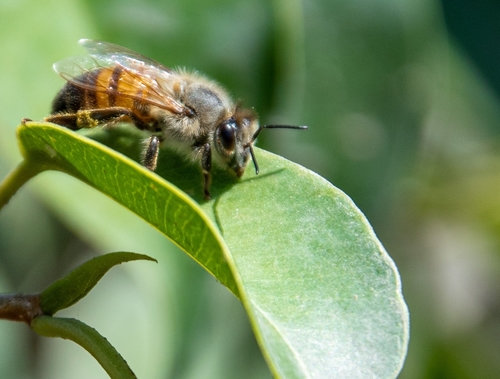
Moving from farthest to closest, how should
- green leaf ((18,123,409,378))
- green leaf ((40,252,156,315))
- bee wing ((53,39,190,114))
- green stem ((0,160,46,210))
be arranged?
bee wing ((53,39,190,114)) < green stem ((0,160,46,210)) < green leaf ((40,252,156,315)) < green leaf ((18,123,409,378))

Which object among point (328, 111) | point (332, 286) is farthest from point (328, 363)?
point (328, 111)

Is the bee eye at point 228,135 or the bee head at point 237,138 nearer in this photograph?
the bee head at point 237,138

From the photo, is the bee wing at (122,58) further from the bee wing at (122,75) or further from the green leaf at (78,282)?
the green leaf at (78,282)

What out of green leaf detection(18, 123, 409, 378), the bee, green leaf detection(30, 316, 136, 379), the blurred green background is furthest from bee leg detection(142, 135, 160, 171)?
green leaf detection(30, 316, 136, 379)

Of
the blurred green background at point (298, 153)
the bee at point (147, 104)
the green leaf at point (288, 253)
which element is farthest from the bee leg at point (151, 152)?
the blurred green background at point (298, 153)

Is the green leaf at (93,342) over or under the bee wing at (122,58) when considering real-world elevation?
under

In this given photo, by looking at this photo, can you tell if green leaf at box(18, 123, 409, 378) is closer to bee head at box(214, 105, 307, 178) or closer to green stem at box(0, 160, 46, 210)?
green stem at box(0, 160, 46, 210)

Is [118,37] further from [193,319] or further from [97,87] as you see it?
[193,319]
